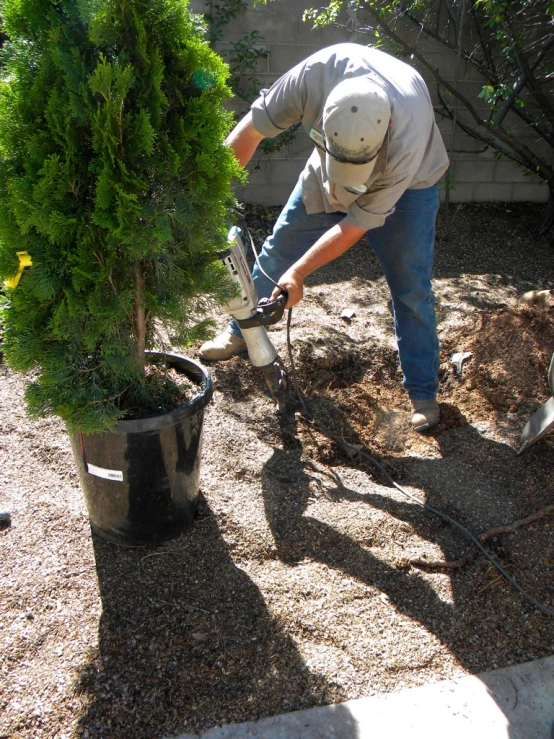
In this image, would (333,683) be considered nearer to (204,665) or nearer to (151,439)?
(204,665)

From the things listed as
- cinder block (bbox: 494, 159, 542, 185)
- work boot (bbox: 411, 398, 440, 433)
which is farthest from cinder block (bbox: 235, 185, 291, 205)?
work boot (bbox: 411, 398, 440, 433)

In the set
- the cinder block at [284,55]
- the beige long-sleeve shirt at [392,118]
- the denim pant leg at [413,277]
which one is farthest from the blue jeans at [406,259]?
the cinder block at [284,55]

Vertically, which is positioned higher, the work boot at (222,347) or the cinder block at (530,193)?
the cinder block at (530,193)

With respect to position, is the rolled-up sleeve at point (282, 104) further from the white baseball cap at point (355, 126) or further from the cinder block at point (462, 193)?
the cinder block at point (462, 193)

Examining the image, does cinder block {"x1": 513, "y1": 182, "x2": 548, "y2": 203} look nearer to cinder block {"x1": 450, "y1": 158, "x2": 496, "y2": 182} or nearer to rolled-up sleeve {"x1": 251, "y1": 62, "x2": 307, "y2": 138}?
cinder block {"x1": 450, "y1": 158, "x2": 496, "y2": 182}

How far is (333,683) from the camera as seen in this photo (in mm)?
2297

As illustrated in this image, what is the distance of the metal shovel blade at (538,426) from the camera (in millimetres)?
3320

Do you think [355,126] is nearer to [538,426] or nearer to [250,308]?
[250,308]

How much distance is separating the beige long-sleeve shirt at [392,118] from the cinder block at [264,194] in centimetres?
346

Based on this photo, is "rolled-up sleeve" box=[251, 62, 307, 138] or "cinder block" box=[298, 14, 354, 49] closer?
"rolled-up sleeve" box=[251, 62, 307, 138]

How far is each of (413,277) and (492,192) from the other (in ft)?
14.8

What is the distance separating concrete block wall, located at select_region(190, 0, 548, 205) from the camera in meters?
6.33

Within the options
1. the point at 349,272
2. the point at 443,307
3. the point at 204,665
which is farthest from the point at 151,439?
the point at 349,272

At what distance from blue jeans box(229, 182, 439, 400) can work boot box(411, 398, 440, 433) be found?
0.04 m
